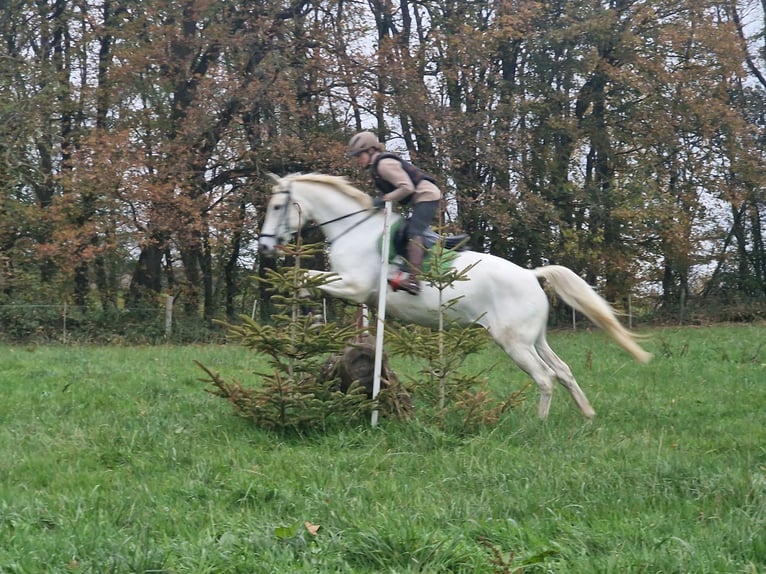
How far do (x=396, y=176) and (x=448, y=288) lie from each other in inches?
47.4

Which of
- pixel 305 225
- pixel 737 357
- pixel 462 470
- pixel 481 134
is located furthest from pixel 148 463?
pixel 481 134

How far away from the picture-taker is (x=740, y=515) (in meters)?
3.98

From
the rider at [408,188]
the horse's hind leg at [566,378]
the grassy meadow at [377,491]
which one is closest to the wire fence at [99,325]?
the grassy meadow at [377,491]

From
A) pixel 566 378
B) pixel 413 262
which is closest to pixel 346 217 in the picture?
pixel 413 262

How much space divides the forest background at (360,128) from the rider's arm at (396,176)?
523 inches

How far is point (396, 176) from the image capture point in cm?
725

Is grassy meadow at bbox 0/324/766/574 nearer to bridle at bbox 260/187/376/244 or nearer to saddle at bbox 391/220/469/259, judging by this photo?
saddle at bbox 391/220/469/259

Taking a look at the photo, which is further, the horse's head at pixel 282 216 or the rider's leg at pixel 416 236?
the horse's head at pixel 282 216

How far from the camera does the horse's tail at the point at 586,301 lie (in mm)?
7785

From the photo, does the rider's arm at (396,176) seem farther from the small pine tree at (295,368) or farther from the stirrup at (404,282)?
the small pine tree at (295,368)

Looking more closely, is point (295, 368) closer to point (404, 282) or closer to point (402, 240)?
point (404, 282)

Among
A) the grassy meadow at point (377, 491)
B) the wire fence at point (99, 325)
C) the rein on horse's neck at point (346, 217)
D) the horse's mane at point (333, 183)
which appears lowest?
the wire fence at point (99, 325)

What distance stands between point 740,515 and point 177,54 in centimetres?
2168

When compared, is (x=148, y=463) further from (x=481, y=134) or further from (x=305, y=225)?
(x=481, y=134)
